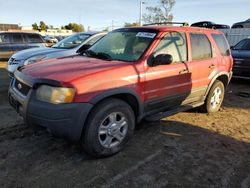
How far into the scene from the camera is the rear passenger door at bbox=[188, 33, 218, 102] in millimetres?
5250

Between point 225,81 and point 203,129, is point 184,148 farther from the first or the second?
point 225,81

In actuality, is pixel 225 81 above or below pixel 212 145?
above

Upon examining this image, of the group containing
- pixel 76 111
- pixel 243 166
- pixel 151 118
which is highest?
pixel 76 111

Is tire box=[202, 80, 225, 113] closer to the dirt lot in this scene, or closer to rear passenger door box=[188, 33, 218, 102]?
rear passenger door box=[188, 33, 218, 102]

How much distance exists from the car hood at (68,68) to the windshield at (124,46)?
0.29 m

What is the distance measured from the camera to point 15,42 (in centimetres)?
1430

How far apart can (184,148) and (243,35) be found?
13.8 m

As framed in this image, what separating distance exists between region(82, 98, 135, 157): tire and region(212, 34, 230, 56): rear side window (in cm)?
282

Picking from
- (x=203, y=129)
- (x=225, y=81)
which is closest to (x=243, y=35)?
(x=225, y=81)

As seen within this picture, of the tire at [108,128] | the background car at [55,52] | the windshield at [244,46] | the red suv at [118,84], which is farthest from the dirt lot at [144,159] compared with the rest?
the windshield at [244,46]

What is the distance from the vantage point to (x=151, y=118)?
15.0 feet

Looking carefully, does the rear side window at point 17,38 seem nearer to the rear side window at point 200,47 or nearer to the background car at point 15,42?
the background car at point 15,42

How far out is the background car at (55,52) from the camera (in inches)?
314

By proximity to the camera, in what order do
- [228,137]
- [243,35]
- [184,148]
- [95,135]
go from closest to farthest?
[95,135] → [184,148] → [228,137] → [243,35]
